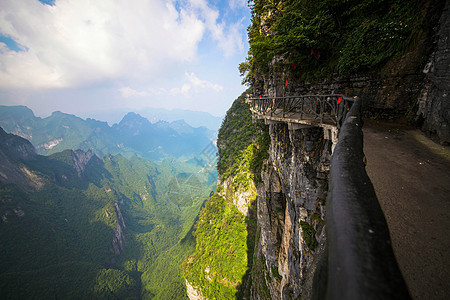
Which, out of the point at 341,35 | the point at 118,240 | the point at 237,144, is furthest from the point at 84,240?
the point at 341,35

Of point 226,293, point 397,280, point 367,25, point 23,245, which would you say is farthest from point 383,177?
point 23,245

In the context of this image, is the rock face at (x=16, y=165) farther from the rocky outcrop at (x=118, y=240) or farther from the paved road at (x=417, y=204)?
the paved road at (x=417, y=204)

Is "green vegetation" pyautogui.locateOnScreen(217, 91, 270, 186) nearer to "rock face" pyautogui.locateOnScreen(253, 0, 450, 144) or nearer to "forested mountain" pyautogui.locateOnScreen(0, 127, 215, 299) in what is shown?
"rock face" pyautogui.locateOnScreen(253, 0, 450, 144)

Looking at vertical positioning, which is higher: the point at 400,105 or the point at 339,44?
the point at 339,44

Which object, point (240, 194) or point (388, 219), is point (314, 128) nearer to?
point (388, 219)

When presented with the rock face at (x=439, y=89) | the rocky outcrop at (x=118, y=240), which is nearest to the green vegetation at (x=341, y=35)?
the rock face at (x=439, y=89)

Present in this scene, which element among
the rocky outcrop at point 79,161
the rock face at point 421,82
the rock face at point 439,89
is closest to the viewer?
the rock face at point 439,89

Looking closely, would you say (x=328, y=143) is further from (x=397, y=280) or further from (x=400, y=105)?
(x=397, y=280)
